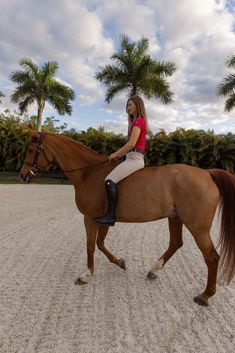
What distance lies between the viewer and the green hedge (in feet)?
49.4

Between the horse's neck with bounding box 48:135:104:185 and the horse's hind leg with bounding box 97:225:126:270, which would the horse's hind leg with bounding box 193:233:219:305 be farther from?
the horse's neck with bounding box 48:135:104:185

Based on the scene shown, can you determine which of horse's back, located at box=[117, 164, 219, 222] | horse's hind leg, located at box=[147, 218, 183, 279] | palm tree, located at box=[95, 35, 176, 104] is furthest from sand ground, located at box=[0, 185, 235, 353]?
palm tree, located at box=[95, 35, 176, 104]

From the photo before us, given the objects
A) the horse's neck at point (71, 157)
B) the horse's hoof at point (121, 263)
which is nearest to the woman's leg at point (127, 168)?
the horse's neck at point (71, 157)

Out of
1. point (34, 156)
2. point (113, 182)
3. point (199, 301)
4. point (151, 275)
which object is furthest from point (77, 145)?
point (199, 301)

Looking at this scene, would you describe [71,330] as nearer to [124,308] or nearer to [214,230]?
[124,308]

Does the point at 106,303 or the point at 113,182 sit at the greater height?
the point at 113,182

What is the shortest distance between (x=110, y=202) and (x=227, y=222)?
4.61ft

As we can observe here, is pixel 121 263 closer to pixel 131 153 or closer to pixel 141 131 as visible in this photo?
pixel 131 153

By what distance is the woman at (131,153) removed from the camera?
3.43m

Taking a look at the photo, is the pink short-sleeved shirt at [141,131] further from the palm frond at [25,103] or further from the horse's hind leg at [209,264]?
the palm frond at [25,103]

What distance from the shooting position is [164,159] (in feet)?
52.1

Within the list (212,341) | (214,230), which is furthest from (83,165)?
(214,230)

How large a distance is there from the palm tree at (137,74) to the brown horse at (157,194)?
721 inches

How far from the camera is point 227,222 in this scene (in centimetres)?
344
